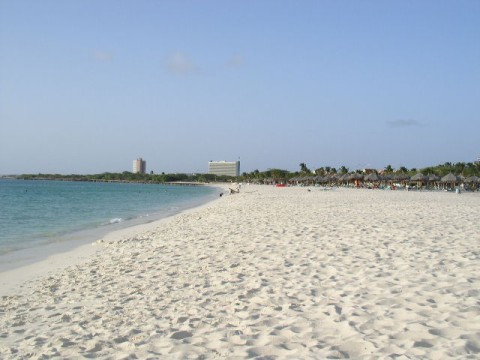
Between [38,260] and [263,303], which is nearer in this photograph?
[263,303]

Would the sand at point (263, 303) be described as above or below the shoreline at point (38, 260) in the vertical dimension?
above

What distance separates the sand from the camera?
11.6ft

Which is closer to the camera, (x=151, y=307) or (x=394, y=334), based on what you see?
(x=394, y=334)

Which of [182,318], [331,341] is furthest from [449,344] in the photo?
[182,318]

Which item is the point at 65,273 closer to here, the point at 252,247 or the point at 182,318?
the point at 252,247

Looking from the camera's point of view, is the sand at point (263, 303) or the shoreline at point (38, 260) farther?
the shoreline at point (38, 260)

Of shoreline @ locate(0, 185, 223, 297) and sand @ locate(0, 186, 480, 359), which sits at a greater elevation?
sand @ locate(0, 186, 480, 359)

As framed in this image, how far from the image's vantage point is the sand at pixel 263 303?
11.6 feet

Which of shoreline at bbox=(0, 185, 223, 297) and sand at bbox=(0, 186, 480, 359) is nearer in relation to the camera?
sand at bbox=(0, 186, 480, 359)

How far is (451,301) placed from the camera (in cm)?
435

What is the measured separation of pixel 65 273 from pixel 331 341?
5.21 meters

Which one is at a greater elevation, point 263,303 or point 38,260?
point 263,303

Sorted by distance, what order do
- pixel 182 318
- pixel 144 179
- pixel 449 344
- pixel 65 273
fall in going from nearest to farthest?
1. pixel 449 344
2. pixel 182 318
3. pixel 65 273
4. pixel 144 179

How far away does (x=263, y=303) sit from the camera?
464 cm
